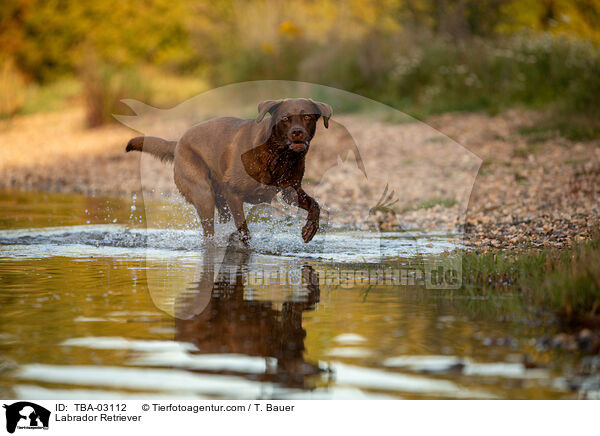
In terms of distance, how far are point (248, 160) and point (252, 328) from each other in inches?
118

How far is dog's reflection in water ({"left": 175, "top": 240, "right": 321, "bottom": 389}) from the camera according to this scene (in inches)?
153

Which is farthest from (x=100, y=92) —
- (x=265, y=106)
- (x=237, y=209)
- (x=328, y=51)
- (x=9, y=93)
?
(x=265, y=106)

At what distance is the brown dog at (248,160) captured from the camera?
22.7 ft

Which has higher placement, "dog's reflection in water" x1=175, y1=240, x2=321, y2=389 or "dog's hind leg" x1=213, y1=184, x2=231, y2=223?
"dog's hind leg" x1=213, y1=184, x2=231, y2=223

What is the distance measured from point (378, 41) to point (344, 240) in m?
12.4

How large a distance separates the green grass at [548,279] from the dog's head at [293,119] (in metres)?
1.68

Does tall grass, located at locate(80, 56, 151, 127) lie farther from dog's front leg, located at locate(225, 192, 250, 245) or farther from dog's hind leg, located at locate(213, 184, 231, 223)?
Answer: dog's front leg, located at locate(225, 192, 250, 245)

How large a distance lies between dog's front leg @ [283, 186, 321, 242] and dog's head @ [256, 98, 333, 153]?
23.6 inches

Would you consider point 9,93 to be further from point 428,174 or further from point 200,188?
point 200,188

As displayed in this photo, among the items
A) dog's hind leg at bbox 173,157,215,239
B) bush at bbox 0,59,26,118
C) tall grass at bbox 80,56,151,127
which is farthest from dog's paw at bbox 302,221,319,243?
bush at bbox 0,59,26,118

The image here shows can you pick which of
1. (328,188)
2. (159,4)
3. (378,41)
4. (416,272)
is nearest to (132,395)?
(416,272)

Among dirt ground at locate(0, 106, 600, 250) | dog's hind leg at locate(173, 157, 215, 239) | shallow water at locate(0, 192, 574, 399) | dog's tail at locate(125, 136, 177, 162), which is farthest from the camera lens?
dirt ground at locate(0, 106, 600, 250)

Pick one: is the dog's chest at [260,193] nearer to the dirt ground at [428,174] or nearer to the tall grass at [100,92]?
the dirt ground at [428,174]
